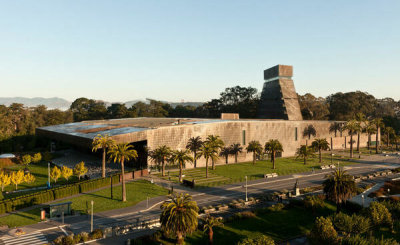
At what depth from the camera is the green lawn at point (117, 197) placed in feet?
145

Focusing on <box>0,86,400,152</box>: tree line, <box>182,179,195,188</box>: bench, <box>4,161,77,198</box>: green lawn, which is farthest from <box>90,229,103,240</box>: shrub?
<box>0,86,400,152</box>: tree line

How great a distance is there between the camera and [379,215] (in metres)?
36.6

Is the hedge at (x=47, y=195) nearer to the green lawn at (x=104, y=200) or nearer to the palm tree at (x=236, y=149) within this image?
the green lawn at (x=104, y=200)

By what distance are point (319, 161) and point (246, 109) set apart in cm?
7533

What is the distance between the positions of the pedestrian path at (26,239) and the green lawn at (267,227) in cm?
1496

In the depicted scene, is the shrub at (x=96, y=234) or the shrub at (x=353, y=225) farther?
the shrub at (x=353, y=225)

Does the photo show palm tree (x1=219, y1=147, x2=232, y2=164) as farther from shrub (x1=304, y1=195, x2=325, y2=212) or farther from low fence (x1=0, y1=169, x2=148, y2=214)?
shrub (x1=304, y1=195, x2=325, y2=212)

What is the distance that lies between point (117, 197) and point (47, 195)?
38.3 ft

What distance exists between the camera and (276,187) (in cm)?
5691

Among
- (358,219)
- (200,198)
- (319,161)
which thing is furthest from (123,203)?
(319,161)

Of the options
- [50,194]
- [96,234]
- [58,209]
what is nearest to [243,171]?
[50,194]

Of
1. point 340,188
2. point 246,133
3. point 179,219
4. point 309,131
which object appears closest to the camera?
point 179,219

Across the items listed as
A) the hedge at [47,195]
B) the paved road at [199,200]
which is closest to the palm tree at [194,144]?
the paved road at [199,200]

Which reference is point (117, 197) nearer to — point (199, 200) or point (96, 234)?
point (199, 200)
